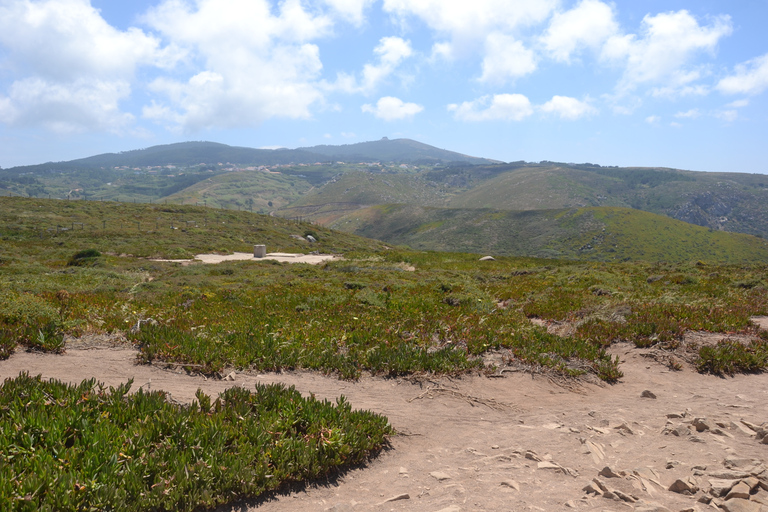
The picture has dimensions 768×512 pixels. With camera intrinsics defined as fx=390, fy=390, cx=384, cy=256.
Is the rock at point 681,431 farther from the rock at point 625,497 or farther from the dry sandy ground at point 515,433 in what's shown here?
the rock at point 625,497

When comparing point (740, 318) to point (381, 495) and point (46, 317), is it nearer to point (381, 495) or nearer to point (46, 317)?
point (381, 495)

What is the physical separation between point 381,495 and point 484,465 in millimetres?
1500

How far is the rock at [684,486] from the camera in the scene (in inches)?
174

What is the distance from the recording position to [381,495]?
15.0 ft

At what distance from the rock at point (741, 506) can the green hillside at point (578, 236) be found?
4604 inches

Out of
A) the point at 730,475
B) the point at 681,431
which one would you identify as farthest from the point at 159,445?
the point at 681,431

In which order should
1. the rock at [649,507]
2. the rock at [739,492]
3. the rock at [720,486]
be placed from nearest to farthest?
the rock at [649,507]
the rock at [739,492]
the rock at [720,486]

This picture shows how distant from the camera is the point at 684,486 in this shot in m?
4.45

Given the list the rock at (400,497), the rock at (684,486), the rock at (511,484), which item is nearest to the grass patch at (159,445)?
the rock at (400,497)

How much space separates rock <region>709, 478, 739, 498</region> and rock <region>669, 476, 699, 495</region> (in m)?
0.15

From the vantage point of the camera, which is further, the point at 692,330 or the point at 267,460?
the point at 692,330

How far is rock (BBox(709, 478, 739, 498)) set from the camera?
432 cm

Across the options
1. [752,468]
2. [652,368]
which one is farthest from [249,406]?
[652,368]

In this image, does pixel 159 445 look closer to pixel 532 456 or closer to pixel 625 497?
pixel 532 456
